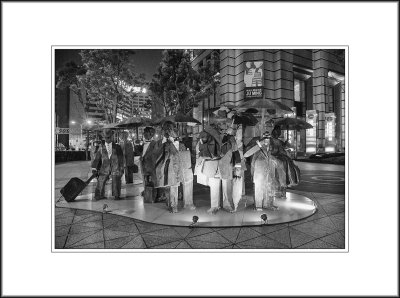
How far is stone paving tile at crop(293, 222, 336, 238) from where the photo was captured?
4.09 meters

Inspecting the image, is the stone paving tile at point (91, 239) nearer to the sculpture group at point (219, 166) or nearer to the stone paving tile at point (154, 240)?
the stone paving tile at point (154, 240)

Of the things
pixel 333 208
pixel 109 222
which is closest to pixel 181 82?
pixel 333 208

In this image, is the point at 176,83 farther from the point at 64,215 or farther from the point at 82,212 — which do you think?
the point at 64,215

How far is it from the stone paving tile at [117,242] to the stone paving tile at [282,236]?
240cm

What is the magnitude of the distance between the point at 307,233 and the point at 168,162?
2.98 m

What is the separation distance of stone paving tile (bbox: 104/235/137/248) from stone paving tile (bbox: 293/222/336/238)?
3010mm

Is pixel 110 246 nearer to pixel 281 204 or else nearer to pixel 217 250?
pixel 217 250

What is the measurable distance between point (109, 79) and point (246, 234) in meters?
19.3

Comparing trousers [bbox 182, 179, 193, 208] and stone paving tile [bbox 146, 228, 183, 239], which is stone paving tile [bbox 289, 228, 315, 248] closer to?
stone paving tile [bbox 146, 228, 183, 239]

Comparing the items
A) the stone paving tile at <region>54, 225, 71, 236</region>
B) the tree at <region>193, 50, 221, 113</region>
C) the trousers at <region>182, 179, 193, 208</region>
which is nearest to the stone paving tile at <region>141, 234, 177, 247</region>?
the stone paving tile at <region>54, 225, 71, 236</region>

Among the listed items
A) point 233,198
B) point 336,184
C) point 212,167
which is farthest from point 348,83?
point 336,184

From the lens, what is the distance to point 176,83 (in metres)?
19.0

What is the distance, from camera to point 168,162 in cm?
497

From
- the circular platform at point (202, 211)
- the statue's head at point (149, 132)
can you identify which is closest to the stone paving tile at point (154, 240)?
the circular platform at point (202, 211)
